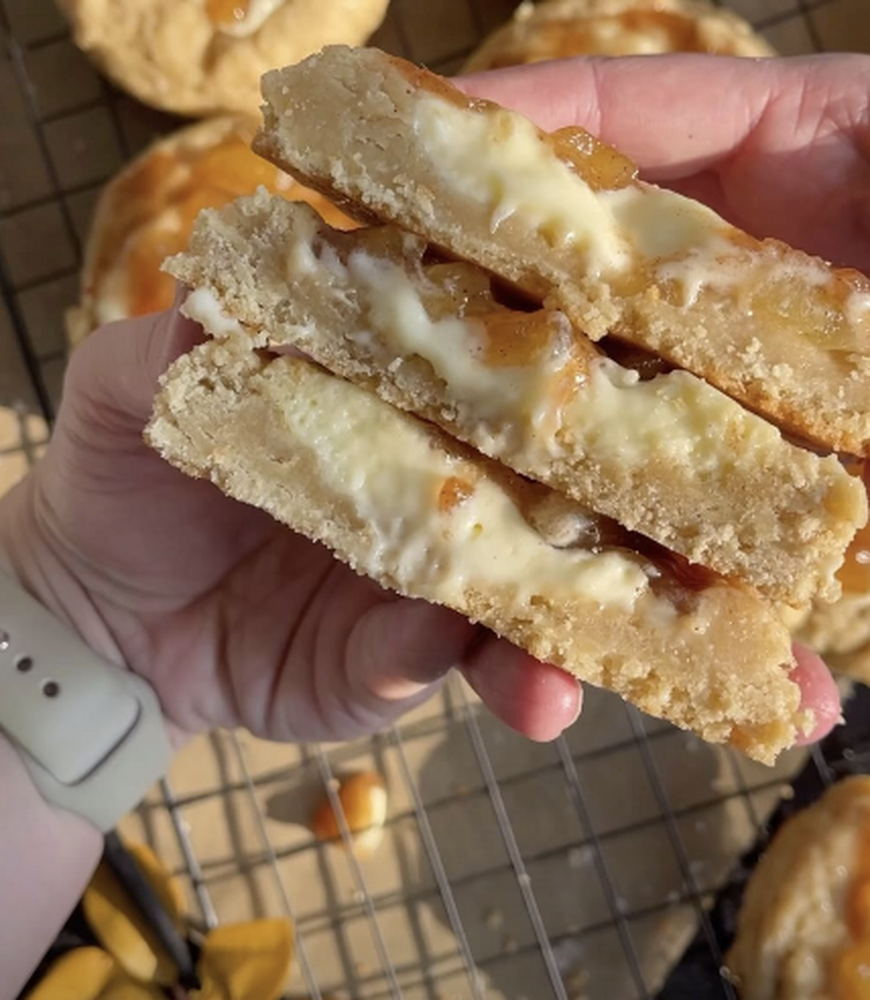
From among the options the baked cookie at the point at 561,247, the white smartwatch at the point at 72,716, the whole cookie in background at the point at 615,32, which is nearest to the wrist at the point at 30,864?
the white smartwatch at the point at 72,716

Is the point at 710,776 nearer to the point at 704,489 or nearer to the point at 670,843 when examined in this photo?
the point at 670,843

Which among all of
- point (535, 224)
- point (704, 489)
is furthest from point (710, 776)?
point (535, 224)

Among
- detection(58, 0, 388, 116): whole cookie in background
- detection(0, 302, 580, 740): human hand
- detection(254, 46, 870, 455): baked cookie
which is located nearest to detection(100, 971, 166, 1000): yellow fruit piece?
detection(0, 302, 580, 740): human hand

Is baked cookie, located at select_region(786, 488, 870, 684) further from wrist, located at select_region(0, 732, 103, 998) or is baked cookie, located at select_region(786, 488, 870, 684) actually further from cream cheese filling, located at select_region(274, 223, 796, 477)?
wrist, located at select_region(0, 732, 103, 998)

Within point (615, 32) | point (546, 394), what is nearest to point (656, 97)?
point (615, 32)

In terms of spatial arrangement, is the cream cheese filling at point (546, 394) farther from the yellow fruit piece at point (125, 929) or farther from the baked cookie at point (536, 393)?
the yellow fruit piece at point (125, 929)

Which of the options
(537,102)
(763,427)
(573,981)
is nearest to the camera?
(763,427)
